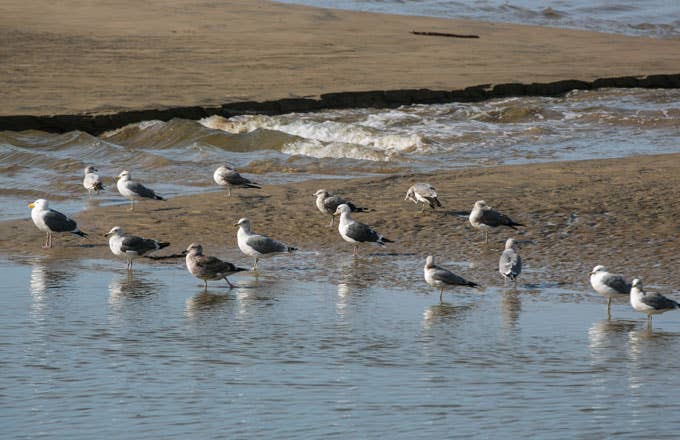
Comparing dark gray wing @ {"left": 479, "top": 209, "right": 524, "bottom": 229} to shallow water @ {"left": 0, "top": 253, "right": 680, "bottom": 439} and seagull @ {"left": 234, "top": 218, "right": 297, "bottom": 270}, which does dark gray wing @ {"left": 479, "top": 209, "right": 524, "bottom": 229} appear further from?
seagull @ {"left": 234, "top": 218, "right": 297, "bottom": 270}

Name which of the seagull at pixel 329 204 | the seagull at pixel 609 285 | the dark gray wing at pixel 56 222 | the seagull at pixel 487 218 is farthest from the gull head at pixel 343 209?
the seagull at pixel 609 285

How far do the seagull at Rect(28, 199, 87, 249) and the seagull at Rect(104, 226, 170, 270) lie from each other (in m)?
0.87

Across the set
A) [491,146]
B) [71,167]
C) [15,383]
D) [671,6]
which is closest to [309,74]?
[491,146]

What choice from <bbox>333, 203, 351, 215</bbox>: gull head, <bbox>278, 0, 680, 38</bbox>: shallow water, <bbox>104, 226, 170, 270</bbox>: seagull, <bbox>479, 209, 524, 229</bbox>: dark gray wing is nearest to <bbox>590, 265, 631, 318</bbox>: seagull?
<bbox>479, 209, 524, 229</bbox>: dark gray wing

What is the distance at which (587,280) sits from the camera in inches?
462

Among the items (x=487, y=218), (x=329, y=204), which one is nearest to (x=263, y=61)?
(x=329, y=204)


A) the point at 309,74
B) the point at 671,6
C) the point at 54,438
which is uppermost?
the point at 671,6

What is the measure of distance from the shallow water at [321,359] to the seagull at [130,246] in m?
0.30

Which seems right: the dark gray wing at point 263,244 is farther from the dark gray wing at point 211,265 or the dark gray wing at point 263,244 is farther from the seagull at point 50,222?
the seagull at point 50,222

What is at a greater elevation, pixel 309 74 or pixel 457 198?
pixel 309 74

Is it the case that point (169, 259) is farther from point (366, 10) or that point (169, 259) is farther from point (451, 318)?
point (366, 10)

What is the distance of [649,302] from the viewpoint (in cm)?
998

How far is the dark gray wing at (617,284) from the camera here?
1052 centimetres

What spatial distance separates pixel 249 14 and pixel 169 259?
24.9 m
